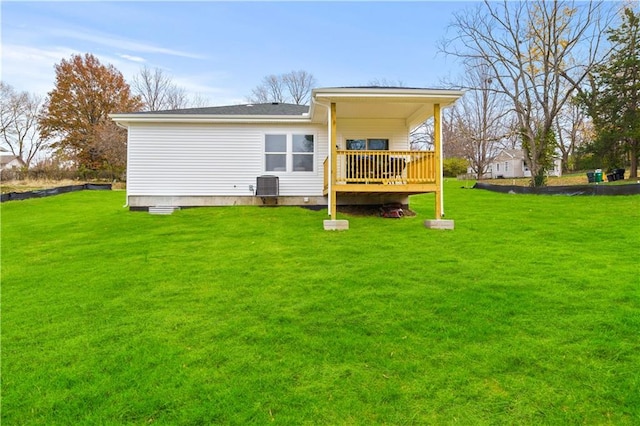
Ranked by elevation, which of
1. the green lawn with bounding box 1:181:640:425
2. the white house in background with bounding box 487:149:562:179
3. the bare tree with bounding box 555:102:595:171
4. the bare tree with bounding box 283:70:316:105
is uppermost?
the bare tree with bounding box 283:70:316:105

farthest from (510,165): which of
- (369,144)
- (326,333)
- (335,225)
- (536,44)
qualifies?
(326,333)

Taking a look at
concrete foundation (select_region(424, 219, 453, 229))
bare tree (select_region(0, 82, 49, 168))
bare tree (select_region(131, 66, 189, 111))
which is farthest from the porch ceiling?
bare tree (select_region(0, 82, 49, 168))

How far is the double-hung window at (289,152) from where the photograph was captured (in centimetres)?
1129

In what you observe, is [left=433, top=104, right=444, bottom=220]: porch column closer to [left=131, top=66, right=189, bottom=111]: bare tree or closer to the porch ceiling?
the porch ceiling

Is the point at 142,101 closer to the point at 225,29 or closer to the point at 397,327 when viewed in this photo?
the point at 225,29

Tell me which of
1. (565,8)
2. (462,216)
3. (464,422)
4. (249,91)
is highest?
(249,91)

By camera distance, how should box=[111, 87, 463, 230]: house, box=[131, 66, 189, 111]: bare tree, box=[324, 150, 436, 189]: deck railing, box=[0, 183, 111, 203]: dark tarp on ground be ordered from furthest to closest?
1. box=[131, 66, 189, 111]: bare tree
2. box=[0, 183, 111, 203]: dark tarp on ground
3. box=[111, 87, 463, 230]: house
4. box=[324, 150, 436, 189]: deck railing

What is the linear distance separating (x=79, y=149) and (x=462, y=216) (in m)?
33.9

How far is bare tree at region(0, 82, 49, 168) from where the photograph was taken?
36.9 meters

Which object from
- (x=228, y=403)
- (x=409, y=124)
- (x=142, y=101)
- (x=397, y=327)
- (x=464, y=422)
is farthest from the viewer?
(x=142, y=101)

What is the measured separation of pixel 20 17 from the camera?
35.6 ft

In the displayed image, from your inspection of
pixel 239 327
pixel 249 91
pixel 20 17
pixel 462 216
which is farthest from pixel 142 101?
pixel 239 327

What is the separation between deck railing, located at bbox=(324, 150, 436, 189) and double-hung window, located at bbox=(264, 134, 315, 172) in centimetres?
227

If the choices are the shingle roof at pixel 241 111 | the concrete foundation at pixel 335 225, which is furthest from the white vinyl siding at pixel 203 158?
the concrete foundation at pixel 335 225
